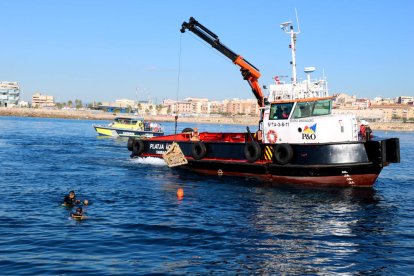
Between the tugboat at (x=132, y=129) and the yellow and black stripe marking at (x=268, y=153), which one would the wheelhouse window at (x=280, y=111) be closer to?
the yellow and black stripe marking at (x=268, y=153)

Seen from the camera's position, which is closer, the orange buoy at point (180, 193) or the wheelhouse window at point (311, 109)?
the orange buoy at point (180, 193)

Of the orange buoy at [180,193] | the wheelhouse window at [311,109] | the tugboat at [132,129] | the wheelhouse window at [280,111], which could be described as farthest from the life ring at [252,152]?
the tugboat at [132,129]

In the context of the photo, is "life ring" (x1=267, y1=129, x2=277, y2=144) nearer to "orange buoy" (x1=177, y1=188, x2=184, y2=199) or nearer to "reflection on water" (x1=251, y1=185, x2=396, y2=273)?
"reflection on water" (x1=251, y1=185, x2=396, y2=273)

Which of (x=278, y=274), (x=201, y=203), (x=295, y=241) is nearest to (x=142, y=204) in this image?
(x=201, y=203)

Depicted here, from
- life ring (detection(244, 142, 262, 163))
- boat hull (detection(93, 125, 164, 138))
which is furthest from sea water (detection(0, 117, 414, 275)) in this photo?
boat hull (detection(93, 125, 164, 138))

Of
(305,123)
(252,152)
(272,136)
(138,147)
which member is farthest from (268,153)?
(138,147)

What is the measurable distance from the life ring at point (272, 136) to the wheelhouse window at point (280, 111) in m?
0.73

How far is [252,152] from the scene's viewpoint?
23312 millimetres

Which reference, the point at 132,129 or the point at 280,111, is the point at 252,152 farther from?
the point at 132,129

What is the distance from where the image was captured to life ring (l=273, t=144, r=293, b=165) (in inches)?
856

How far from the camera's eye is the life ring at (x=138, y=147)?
99.8 feet

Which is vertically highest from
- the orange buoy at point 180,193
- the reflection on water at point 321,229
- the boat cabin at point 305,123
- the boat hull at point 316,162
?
the boat cabin at point 305,123

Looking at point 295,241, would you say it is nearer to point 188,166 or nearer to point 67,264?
point 67,264

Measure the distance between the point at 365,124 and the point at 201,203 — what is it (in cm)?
931
